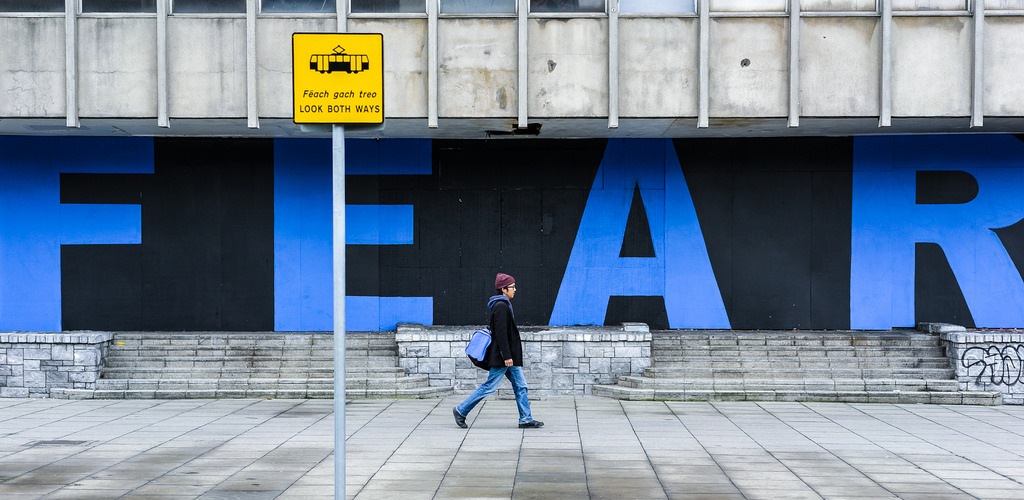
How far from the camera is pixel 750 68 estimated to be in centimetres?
1336

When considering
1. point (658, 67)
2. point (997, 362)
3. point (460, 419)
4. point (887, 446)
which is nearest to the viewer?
point (887, 446)

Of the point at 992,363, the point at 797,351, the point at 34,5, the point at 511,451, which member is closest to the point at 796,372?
the point at 797,351

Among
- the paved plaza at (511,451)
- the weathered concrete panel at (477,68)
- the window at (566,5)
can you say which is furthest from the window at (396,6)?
the paved plaza at (511,451)

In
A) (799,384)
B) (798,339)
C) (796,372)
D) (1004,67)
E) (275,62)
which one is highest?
(275,62)

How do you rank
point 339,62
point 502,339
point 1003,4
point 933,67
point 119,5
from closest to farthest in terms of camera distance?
point 339,62 → point 502,339 → point 933,67 → point 1003,4 → point 119,5

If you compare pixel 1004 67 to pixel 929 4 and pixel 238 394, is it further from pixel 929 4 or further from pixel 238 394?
pixel 238 394

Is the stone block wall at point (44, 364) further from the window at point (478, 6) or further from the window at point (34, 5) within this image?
the window at point (478, 6)

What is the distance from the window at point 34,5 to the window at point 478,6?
598 cm

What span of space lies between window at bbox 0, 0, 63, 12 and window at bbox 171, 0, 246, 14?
70.0 inches

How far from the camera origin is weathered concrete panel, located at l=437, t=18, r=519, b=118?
13.4m

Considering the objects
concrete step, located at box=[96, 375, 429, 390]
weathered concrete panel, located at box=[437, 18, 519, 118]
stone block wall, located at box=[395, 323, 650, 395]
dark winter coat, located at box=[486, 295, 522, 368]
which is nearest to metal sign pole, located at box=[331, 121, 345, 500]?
dark winter coat, located at box=[486, 295, 522, 368]

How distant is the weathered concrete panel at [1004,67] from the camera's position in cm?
Answer: 1310

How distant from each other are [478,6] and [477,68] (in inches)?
41.2

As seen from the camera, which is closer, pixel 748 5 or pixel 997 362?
pixel 997 362
